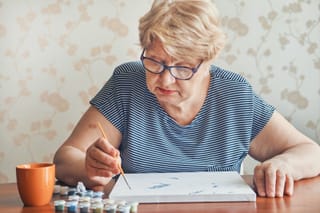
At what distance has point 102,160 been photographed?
1316 mm

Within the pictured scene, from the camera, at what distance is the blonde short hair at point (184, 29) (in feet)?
4.87

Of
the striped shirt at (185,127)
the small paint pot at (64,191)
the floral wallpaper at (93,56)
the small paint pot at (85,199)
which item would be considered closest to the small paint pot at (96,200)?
the small paint pot at (85,199)

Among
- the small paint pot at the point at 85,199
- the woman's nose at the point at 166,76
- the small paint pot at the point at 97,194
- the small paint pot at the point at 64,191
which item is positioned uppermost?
the woman's nose at the point at 166,76

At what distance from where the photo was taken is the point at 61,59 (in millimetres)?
3031

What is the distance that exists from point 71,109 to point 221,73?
146 cm

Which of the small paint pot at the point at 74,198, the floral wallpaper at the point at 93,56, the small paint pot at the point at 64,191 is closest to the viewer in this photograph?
the small paint pot at the point at 74,198

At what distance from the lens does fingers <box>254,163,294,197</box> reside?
4.33 ft

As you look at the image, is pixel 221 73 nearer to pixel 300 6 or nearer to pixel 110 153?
pixel 110 153

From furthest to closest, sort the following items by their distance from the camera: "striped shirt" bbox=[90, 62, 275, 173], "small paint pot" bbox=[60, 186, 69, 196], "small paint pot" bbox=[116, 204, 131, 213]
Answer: "striped shirt" bbox=[90, 62, 275, 173]
"small paint pot" bbox=[60, 186, 69, 196]
"small paint pot" bbox=[116, 204, 131, 213]

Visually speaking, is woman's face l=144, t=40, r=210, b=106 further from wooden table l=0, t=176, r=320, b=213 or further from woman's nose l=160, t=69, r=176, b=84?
wooden table l=0, t=176, r=320, b=213

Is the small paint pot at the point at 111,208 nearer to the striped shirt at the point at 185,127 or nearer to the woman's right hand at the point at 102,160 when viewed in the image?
the woman's right hand at the point at 102,160

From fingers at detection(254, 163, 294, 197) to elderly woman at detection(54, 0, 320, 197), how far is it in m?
0.04

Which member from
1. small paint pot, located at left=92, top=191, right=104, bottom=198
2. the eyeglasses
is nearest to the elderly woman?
the eyeglasses

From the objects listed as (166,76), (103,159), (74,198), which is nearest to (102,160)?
(103,159)
